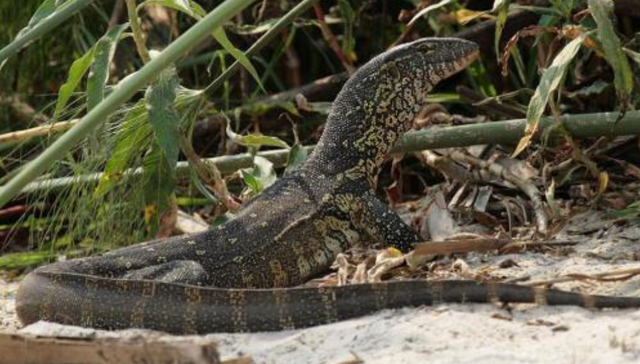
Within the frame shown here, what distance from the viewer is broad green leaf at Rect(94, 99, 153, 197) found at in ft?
18.7

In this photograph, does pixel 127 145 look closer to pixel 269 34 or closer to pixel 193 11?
pixel 193 11

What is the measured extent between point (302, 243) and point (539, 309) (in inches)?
69.4

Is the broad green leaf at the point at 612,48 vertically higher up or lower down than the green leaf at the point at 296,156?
higher up

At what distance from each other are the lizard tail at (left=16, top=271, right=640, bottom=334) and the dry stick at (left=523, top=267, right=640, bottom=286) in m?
0.32

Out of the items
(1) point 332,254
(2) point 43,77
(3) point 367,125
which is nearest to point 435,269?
(1) point 332,254

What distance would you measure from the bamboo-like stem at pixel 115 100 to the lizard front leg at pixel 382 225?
2.36 m

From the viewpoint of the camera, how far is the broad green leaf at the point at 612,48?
5082 millimetres

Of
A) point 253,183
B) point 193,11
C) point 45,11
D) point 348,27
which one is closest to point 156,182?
point 253,183

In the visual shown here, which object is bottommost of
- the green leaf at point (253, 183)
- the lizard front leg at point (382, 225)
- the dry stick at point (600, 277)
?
the lizard front leg at point (382, 225)

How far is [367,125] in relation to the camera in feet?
20.4

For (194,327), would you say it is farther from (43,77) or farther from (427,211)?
(43,77)

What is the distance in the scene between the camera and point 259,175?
6.33m

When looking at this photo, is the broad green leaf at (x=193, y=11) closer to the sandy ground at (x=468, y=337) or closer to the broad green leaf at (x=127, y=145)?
the broad green leaf at (x=127, y=145)

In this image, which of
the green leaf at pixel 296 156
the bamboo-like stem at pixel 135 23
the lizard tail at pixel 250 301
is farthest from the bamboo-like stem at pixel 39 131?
the lizard tail at pixel 250 301
